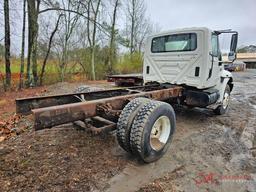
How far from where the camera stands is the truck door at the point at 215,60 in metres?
5.14

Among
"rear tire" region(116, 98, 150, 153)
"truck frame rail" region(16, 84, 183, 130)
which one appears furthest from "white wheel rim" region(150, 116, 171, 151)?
"truck frame rail" region(16, 84, 183, 130)

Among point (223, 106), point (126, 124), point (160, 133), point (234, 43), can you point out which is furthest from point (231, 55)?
point (126, 124)

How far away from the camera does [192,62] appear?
4977 millimetres

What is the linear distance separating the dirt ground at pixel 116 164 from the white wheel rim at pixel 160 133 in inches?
9.6

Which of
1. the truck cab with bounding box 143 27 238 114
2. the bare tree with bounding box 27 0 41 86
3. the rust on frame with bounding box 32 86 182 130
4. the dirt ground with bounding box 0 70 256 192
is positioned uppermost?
the bare tree with bounding box 27 0 41 86

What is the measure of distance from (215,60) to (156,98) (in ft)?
7.18

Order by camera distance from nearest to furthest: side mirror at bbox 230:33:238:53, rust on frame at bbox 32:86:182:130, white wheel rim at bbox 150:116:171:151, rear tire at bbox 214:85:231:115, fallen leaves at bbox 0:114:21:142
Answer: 1. rust on frame at bbox 32:86:182:130
2. white wheel rim at bbox 150:116:171:151
3. fallen leaves at bbox 0:114:21:142
4. side mirror at bbox 230:33:238:53
5. rear tire at bbox 214:85:231:115

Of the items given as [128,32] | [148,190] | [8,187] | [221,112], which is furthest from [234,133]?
[128,32]

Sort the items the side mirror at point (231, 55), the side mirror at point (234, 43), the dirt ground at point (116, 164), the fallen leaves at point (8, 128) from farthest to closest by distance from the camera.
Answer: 1. the side mirror at point (231, 55)
2. the side mirror at point (234, 43)
3. the fallen leaves at point (8, 128)
4. the dirt ground at point (116, 164)

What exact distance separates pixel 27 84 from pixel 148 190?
34.9 ft

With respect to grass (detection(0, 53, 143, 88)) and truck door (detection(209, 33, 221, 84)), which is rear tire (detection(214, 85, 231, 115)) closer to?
truck door (detection(209, 33, 221, 84))

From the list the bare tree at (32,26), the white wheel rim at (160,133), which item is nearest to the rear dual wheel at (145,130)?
the white wheel rim at (160,133)

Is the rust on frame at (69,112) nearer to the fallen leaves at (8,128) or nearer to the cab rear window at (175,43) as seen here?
the fallen leaves at (8,128)

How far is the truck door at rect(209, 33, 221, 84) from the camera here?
16.9ft
